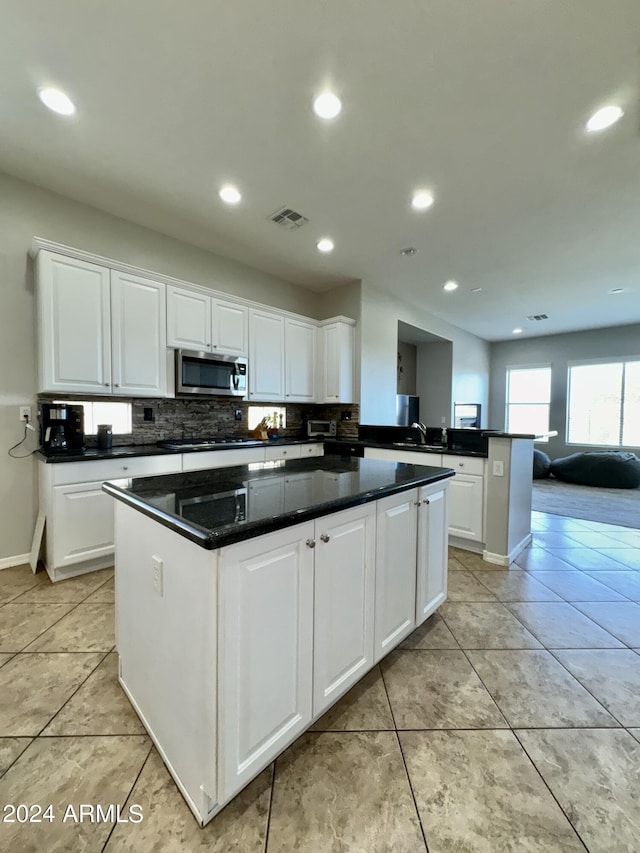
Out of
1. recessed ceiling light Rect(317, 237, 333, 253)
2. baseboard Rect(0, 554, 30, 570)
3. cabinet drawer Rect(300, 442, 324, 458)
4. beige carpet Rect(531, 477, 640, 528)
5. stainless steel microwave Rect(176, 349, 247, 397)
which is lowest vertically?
beige carpet Rect(531, 477, 640, 528)

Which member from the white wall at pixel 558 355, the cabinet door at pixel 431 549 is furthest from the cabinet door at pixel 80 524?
the white wall at pixel 558 355

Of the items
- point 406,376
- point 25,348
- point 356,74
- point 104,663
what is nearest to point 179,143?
point 356,74

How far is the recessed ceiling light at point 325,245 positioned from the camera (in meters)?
3.67

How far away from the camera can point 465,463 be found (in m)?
3.11

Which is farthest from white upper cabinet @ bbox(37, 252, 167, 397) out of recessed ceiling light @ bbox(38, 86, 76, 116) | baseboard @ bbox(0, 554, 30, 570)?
baseboard @ bbox(0, 554, 30, 570)

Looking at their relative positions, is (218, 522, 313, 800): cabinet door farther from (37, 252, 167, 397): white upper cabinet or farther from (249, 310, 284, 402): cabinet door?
(249, 310, 284, 402): cabinet door

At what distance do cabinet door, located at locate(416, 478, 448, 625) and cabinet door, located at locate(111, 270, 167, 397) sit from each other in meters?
2.62

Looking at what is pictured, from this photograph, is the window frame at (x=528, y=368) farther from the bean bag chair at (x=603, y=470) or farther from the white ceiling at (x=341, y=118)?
the white ceiling at (x=341, y=118)

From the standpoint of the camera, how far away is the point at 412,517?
1.76 metres

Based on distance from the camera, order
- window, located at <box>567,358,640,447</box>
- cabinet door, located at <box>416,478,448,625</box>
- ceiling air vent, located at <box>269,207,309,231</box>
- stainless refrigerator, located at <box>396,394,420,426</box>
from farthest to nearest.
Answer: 1. window, located at <box>567,358,640,447</box>
2. stainless refrigerator, located at <box>396,394,420,426</box>
3. ceiling air vent, located at <box>269,207,309,231</box>
4. cabinet door, located at <box>416,478,448,625</box>

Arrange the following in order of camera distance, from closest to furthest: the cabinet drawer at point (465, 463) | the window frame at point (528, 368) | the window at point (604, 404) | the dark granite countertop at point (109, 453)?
the dark granite countertop at point (109, 453), the cabinet drawer at point (465, 463), the window at point (604, 404), the window frame at point (528, 368)

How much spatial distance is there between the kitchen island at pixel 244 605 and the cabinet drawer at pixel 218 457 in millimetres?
1627

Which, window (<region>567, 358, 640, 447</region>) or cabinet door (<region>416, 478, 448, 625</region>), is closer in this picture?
cabinet door (<region>416, 478, 448, 625</region>)

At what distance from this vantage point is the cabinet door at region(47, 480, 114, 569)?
8.15 ft
